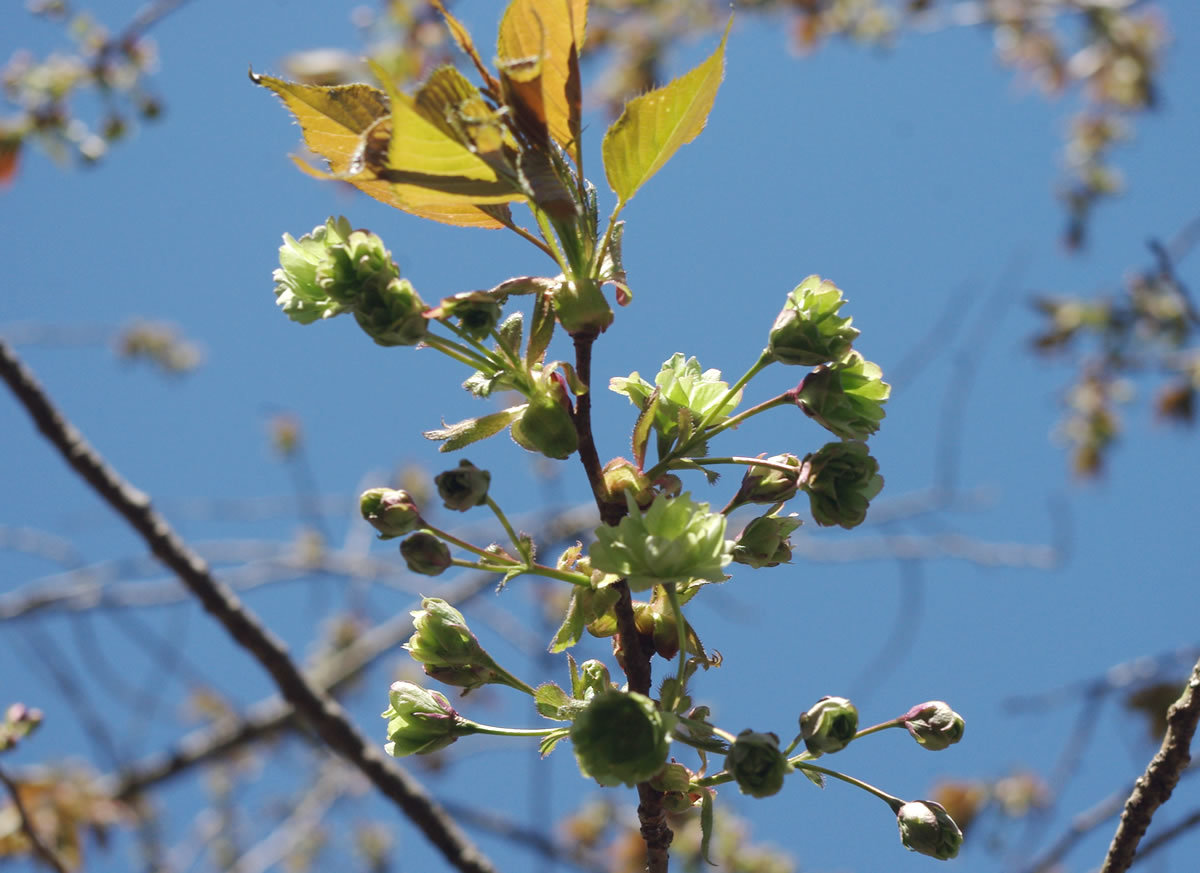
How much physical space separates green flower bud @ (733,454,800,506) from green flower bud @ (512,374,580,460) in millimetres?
188

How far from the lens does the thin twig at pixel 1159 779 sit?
2.83ft

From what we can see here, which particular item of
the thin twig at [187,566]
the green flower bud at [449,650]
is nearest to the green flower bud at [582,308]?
the green flower bud at [449,650]

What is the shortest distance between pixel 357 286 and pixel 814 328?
44 cm

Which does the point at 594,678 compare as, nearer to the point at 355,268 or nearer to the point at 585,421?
the point at 585,421

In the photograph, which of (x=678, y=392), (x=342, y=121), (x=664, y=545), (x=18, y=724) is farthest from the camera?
(x=18, y=724)

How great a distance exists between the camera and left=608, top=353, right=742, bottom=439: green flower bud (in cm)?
94

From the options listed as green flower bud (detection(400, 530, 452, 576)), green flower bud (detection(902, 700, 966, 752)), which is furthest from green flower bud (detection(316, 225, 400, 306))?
green flower bud (detection(902, 700, 966, 752))

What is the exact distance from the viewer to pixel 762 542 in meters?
0.92

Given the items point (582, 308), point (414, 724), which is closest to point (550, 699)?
point (414, 724)

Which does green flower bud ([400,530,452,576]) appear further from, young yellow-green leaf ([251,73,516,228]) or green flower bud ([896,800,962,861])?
green flower bud ([896,800,962,861])

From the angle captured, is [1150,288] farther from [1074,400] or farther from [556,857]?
[556,857]

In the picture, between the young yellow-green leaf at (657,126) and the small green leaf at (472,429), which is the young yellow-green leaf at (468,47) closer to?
the young yellow-green leaf at (657,126)

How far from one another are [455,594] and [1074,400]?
14.0 ft

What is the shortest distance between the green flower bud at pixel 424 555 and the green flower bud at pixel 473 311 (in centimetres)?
19
